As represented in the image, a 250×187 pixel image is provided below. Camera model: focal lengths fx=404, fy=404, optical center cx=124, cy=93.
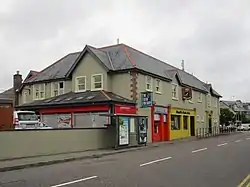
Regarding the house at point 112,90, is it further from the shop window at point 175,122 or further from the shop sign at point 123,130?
the shop sign at point 123,130

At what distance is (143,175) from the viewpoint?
12.9 metres

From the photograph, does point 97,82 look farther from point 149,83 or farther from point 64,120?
point 149,83

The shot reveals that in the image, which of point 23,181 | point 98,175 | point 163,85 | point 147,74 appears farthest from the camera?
point 163,85

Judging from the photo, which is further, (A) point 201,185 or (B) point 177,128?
(B) point 177,128

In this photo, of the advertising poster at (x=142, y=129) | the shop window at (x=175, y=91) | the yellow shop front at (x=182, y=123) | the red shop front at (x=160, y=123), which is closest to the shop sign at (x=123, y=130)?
the advertising poster at (x=142, y=129)

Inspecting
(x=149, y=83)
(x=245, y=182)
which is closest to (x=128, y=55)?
(x=149, y=83)

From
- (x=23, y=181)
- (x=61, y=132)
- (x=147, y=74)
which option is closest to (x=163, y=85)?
(x=147, y=74)

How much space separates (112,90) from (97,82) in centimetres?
151

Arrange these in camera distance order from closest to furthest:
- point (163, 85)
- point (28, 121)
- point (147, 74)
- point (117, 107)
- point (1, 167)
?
point (1, 167), point (28, 121), point (117, 107), point (147, 74), point (163, 85)

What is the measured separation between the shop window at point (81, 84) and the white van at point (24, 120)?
809 cm

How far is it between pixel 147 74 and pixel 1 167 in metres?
21.8

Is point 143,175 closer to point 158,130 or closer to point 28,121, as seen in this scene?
point 28,121

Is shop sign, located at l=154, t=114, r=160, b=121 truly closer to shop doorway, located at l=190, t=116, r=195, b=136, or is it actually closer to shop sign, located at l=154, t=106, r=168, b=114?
shop sign, located at l=154, t=106, r=168, b=114

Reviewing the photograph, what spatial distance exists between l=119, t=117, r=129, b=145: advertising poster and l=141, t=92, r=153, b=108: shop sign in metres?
6.20
